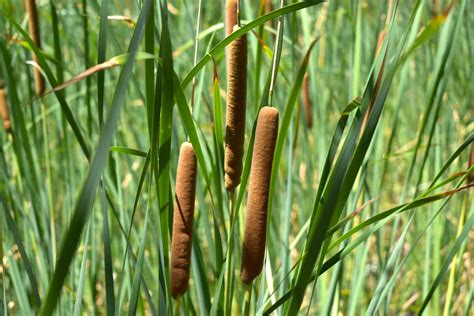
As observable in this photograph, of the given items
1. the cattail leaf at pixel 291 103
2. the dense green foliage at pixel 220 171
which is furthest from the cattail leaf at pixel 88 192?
the cattail leaf at pixel 291 103

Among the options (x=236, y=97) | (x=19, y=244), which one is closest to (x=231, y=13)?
(x=236, y=97)

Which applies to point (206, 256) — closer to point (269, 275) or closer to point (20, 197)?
point (20, 197)

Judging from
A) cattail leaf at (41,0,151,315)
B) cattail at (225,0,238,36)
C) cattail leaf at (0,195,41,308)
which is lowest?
cattail leaf at (0,195,41,308)

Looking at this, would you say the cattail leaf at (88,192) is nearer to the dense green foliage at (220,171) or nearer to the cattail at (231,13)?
the dense green foliage at (220,171)

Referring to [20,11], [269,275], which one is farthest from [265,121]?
[20,11]

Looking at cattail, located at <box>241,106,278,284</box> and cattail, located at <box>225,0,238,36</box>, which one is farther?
cattail, located at <box>225,0,238,36</box>

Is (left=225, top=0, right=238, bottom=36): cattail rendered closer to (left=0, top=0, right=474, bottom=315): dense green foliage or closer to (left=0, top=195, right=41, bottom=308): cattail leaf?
(left=0, top=0, right=474, bottom=315): dense green foliage

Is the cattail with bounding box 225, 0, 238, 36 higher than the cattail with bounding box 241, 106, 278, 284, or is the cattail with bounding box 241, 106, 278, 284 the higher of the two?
the cattail with bounding box 225, 0, 238, 36

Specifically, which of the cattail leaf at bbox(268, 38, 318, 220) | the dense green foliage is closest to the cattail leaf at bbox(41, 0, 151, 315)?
the dense green foliage
